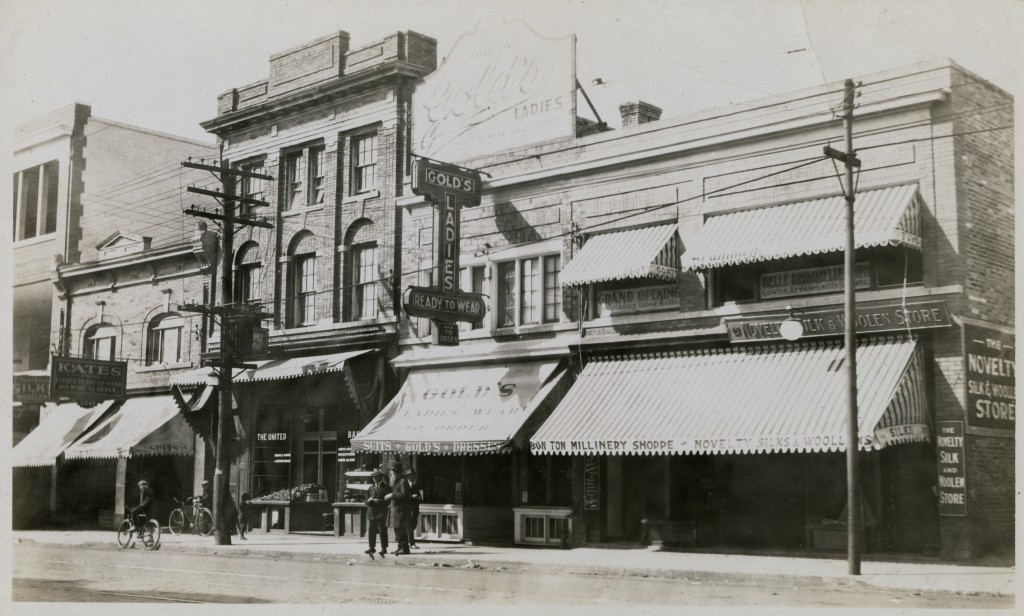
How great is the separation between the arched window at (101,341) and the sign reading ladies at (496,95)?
13883 mm

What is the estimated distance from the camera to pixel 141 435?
101 feet

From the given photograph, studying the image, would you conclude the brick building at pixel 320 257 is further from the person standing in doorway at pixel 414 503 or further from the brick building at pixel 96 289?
the person standing in doorway at pixel 414 503

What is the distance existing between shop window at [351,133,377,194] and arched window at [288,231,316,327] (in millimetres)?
2058

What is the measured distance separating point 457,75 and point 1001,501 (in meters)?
15.0

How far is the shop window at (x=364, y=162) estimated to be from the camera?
2848 centimetres

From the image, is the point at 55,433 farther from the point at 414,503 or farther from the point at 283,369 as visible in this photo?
the point at 414,503

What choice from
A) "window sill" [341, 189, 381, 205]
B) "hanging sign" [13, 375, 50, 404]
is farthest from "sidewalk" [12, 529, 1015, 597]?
"window sill" [341, 189, 381, 205]

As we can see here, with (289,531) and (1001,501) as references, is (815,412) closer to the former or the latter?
(1001,501)

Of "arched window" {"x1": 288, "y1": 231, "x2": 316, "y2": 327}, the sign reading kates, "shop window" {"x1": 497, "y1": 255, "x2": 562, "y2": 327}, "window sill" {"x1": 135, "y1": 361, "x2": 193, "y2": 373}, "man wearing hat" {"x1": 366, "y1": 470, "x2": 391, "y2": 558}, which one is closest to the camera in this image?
the sign reading kates

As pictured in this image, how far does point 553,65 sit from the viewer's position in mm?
24047

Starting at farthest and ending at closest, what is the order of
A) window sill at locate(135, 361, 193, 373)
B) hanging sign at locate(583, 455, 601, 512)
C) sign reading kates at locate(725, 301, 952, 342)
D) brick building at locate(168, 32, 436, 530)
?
window sill at locate(135, 361, 193, 373), brick building at locate(168, 32, 436, 530), hanging sign at locate(583, 455, 601, 512), sign reading kates at locate(725, 301, 952, 342)

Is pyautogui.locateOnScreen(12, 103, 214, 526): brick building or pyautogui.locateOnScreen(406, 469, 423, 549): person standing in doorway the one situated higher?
pyautogui.locateOnScreen(12, 103, 214, 526): brick building

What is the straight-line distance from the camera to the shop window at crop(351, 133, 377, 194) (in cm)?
2848

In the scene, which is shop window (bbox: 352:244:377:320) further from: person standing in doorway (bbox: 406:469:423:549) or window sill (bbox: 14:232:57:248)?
window sill (bbox: 14:232:57:248)
